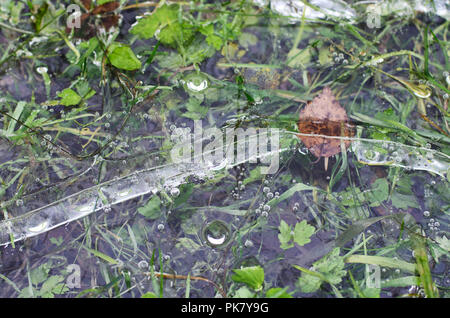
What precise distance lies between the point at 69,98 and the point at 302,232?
52.1 inches

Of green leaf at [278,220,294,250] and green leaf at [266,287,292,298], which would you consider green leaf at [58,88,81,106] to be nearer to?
green leaf at [278,220,294,250]

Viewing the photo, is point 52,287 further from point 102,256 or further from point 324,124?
point 324,124

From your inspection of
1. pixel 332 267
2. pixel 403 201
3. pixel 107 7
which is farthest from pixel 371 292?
pixel 107 7

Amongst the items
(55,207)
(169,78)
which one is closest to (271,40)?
(169,78)

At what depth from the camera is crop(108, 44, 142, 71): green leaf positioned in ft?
6.77

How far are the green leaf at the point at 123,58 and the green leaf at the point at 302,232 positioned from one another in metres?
1.14

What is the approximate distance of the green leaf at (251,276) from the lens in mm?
1639

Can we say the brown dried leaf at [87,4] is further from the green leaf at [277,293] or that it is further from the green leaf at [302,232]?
the green leaf at [277,293]

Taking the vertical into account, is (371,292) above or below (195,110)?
below

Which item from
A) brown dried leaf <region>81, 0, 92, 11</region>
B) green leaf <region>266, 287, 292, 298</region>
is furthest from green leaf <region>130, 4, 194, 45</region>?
green leaf <region>266, 287, 292, 298</region>

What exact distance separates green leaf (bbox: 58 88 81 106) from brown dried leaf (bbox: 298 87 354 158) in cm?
114

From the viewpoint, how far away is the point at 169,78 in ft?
6.91

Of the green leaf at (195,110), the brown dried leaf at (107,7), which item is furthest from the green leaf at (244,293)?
the brown dried leaf at (107,7)

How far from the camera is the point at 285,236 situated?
5.72 feet
